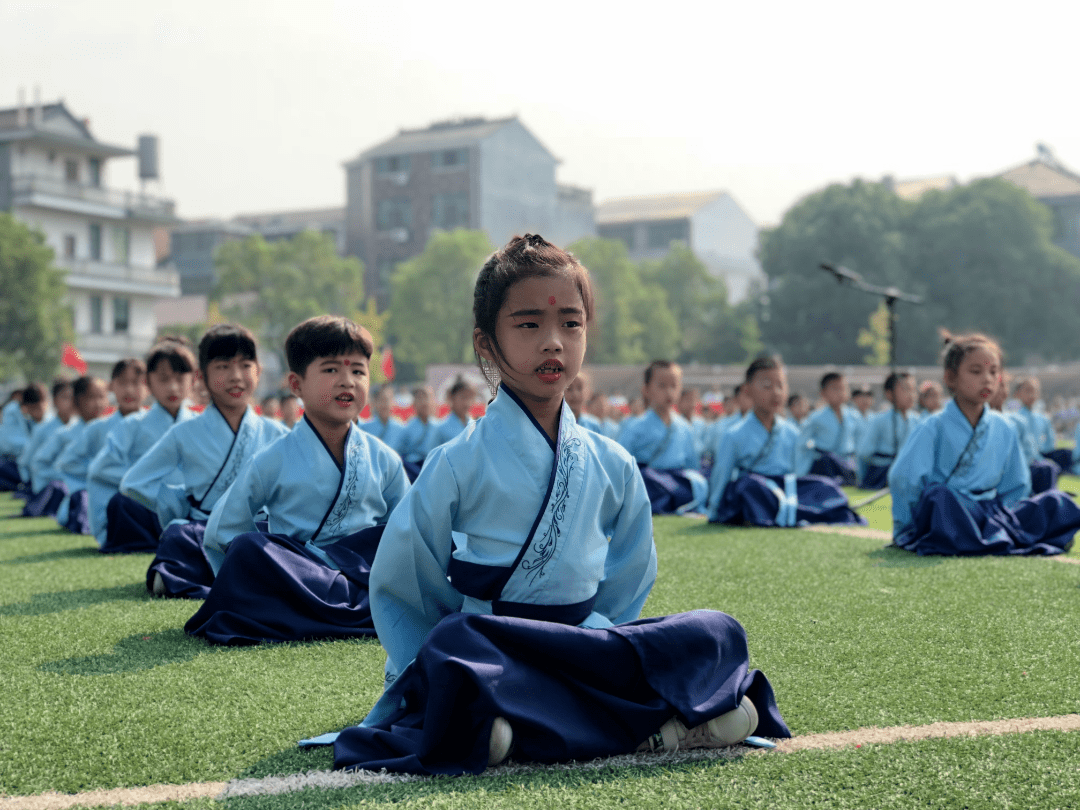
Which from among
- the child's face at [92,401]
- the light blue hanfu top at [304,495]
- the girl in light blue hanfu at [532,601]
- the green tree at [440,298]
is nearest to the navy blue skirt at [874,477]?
the child's face at [92,401]

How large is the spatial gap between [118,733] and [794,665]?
2.05 meters

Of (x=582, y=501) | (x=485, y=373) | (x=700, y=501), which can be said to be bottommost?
(x=700, y=501)

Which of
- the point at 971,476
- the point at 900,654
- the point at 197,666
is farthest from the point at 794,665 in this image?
the point at 971,476

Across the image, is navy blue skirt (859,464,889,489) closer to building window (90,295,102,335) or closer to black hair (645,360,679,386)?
black hair (645,360,679,386)

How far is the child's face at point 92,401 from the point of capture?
9.49 meters

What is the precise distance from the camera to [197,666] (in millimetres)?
3848

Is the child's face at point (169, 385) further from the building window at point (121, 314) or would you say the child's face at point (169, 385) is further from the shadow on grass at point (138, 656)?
the building window at point (121, 314)

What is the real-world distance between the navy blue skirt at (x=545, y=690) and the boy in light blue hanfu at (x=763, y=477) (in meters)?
6.01

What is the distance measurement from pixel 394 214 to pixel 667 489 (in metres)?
38.5

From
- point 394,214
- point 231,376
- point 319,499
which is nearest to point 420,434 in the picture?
point 231,376

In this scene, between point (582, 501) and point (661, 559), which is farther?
point (661, 559)

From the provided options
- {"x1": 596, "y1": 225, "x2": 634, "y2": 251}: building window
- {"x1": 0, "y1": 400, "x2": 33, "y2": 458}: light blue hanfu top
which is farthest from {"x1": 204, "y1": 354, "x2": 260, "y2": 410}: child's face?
{"x1": 596, "y1": 225, "x2": 634, "y2": 251}: building window

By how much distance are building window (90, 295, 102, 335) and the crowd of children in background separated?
2692 cm

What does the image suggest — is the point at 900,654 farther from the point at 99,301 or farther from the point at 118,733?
the point at 99,301
